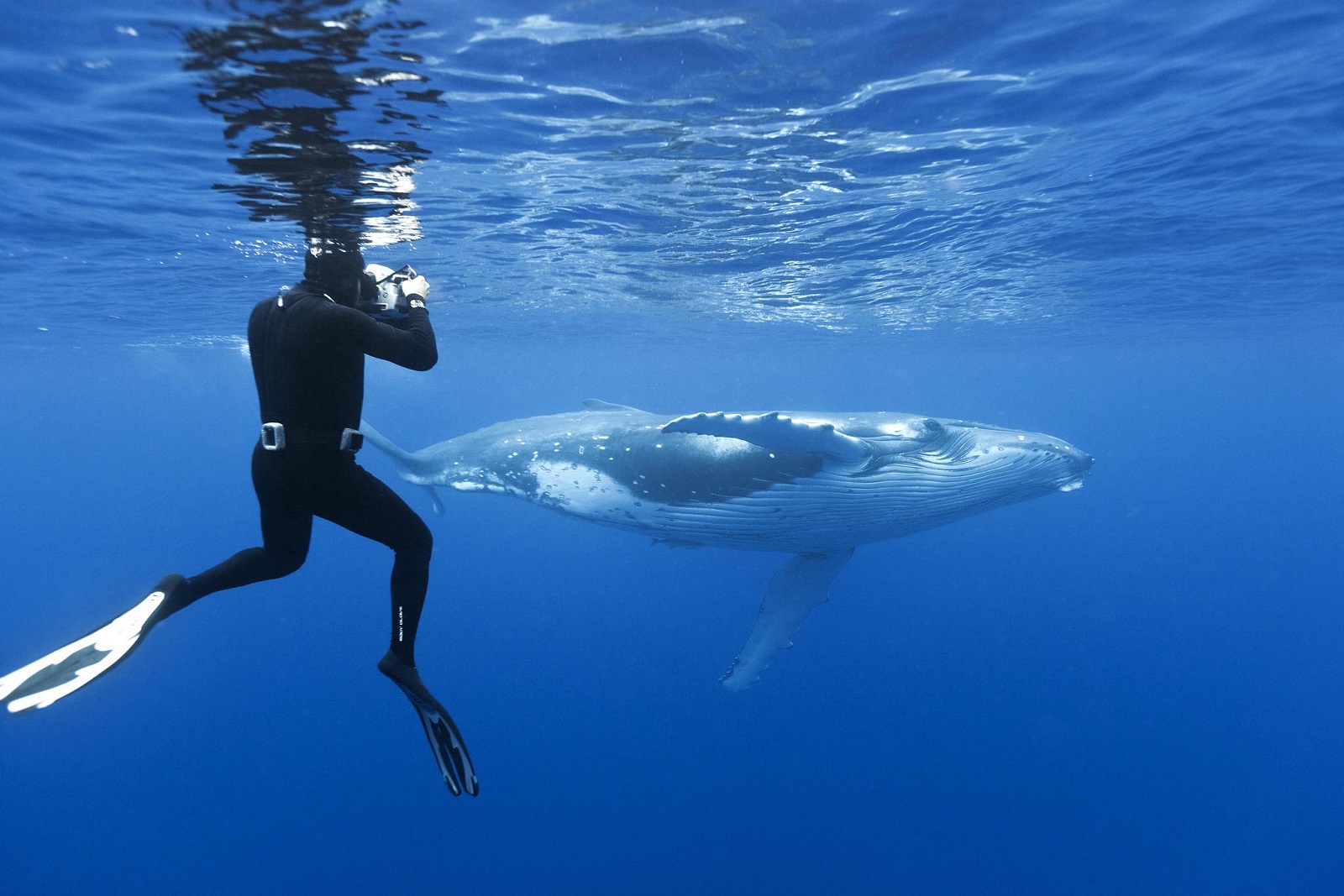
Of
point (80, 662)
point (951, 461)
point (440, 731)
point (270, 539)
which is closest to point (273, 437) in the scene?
point (270, 539)

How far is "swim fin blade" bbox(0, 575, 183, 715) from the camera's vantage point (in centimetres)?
420

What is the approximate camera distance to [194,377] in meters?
65.6

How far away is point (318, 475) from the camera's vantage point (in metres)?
4.71

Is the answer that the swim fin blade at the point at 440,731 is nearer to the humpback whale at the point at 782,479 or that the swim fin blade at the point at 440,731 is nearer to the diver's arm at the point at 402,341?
the diver's arm at the point at 402,341

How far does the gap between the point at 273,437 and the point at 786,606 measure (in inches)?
289

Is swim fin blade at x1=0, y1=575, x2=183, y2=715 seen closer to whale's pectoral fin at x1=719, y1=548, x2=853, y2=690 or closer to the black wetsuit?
the black wetsuit

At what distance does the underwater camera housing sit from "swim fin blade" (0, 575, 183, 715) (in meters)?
2.35

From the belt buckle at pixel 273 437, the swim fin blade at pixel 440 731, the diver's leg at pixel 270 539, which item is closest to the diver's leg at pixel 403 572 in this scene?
the swim fin blade at pixel 440 731

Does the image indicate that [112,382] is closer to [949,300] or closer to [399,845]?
[399,845]

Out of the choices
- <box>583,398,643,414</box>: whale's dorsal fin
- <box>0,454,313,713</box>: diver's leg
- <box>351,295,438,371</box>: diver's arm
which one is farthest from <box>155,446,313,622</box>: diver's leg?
<box>583,398,643,414</box>: whale's dorsal fin

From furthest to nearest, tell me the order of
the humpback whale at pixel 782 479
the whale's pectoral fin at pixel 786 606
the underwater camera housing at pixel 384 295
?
the whale's pectoral fin at pixel 786 606, the humpback whale at pixel 782 479, the underwater camera housing at pixel 384 295

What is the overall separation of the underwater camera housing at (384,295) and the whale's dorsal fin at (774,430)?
2582mm

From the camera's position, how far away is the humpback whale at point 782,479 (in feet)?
26.9

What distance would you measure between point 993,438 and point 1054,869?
39.9ft
